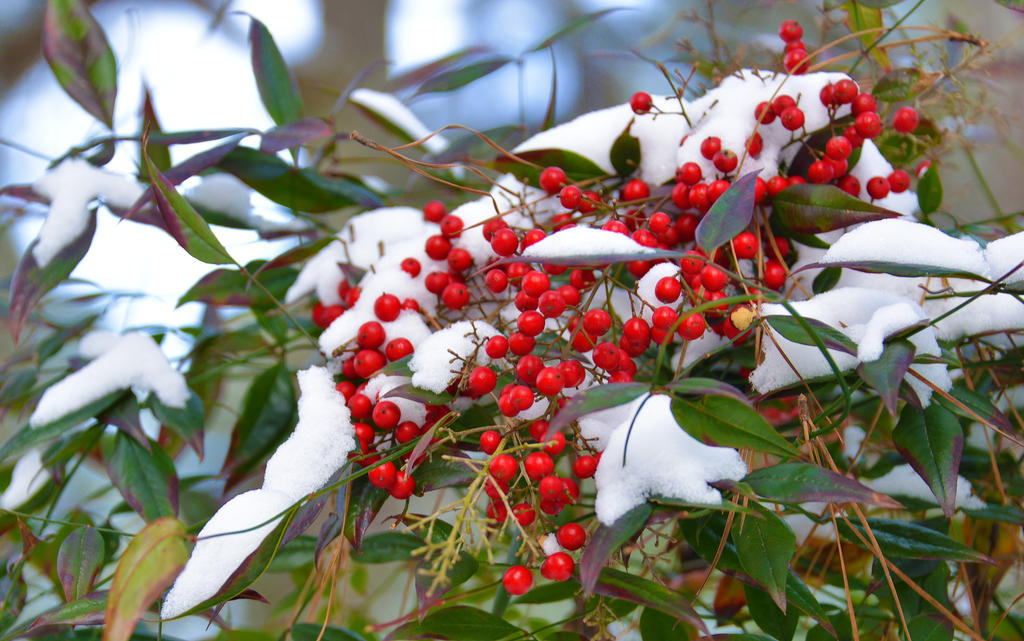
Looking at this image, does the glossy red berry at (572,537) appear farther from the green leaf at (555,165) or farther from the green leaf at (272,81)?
the green leaf at (272,81)

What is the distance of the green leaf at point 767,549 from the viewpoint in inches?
11.5

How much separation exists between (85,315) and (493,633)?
1.41 ft

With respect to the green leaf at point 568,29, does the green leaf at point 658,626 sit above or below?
below

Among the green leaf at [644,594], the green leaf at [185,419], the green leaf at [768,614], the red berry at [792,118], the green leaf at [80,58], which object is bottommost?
the green leaf at [768,614]

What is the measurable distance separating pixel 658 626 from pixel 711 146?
26 cm

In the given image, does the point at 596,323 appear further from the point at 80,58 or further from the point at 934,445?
the point at 80,58

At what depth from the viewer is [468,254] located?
1.41ft

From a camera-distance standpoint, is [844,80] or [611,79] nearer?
[844,80]

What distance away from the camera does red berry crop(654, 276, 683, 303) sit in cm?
34

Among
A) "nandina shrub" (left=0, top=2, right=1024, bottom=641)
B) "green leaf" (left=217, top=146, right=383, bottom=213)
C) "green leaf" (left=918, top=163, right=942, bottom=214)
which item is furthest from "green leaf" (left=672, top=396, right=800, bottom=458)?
"green leaf" (left=217, top=146, right=383, bottom=213)

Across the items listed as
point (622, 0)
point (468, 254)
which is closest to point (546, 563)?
point (468, 254)

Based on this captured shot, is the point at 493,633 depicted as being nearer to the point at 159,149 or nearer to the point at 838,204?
the point at 838,204

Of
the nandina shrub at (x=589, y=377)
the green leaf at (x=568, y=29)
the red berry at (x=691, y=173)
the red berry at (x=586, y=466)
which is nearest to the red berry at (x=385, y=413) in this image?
the nandina shrub at (x=589, y=377)

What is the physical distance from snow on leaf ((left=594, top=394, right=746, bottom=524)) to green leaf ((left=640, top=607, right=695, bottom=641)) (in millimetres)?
112
